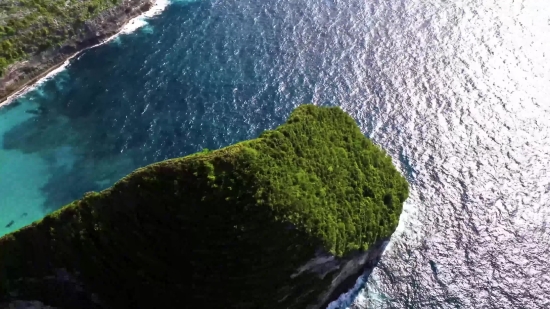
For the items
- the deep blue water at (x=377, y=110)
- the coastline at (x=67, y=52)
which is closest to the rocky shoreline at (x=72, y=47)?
the coastline at (x=67, y=52)

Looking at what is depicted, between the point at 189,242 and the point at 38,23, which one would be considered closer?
the point at 189,242

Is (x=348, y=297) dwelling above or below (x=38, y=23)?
below

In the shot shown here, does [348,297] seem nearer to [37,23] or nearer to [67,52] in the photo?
[67,52]

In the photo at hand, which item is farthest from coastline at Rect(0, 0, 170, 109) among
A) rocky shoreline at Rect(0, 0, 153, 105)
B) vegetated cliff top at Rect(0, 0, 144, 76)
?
vegetated cliff top at Rect(0, 0, 144, 76)

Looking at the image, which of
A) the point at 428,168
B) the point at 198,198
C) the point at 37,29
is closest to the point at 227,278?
the point at 198,198

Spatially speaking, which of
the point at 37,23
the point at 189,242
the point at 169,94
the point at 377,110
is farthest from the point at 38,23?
the point at 377,110

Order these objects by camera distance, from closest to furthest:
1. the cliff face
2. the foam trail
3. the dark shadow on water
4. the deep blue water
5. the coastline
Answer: the cliff face → the foam trail → the deep blue water → the dark shadow on water → the coastline

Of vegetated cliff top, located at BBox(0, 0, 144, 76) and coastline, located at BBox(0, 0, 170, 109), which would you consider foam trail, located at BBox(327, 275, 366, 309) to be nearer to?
coastline, located at BBox(0, 0, 170, 109)
